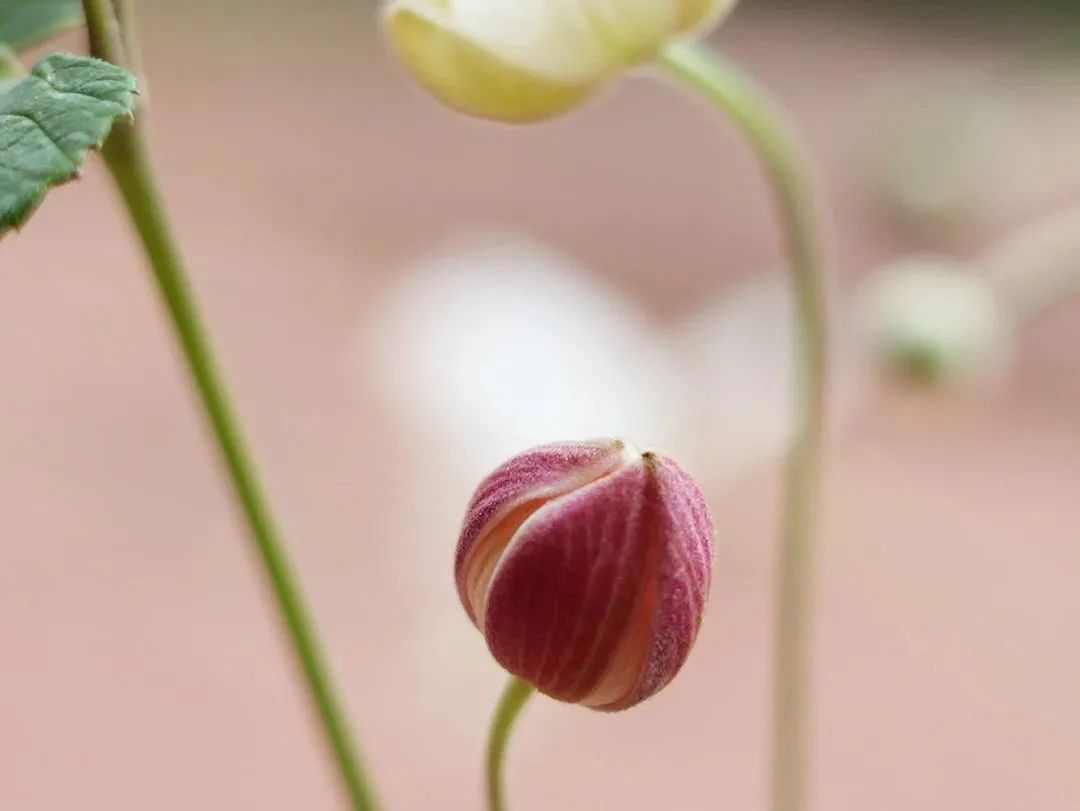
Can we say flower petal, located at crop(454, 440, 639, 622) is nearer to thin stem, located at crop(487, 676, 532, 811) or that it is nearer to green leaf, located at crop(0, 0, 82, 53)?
thin stem, located at crop(487, 676, 532, 811)

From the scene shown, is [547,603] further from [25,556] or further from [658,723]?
[25,556]

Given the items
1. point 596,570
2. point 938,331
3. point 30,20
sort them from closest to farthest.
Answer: point 596,570 → point 30,20 → point 938,331

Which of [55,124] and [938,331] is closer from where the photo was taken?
[55,124]

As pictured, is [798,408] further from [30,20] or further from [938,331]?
[938,331]

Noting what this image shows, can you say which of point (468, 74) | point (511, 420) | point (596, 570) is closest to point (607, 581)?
point (596, 570)

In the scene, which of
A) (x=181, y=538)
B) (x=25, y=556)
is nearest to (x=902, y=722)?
(x=181, y=538)

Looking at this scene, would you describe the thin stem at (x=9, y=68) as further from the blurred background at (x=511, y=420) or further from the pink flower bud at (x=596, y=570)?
the blurred background at (x=511, y=420)

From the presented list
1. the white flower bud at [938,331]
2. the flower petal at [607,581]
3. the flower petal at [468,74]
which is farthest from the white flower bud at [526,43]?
the white flower bud at [938,331]

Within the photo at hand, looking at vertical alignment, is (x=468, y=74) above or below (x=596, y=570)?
above
